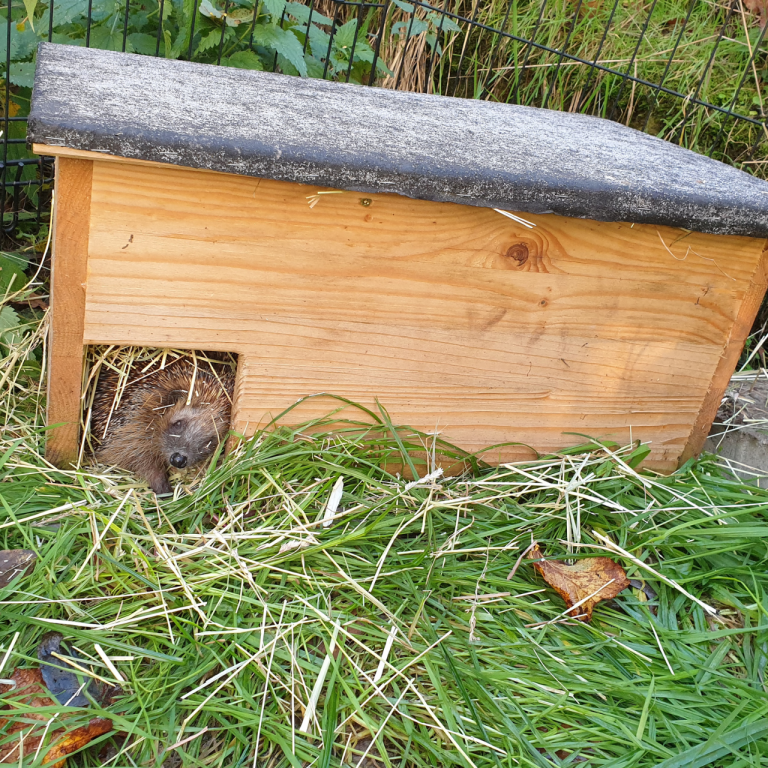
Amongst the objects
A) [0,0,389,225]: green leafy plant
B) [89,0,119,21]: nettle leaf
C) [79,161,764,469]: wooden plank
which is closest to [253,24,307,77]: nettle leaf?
[0,0,389,225]: green leafy plant

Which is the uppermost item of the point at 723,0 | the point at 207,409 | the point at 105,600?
the point at 723,0

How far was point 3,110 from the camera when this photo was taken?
3.16m

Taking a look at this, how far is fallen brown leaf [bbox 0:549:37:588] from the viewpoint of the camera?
167 centimetres

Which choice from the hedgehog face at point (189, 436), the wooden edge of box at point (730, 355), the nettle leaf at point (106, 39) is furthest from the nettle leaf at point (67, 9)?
the wooden edge of box at point (730, 355)

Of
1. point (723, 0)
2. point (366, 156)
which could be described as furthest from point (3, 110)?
point (723, 0)

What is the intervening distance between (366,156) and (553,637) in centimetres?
120

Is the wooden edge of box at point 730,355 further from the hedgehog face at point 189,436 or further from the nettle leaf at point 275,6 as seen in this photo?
the nettle leaf at point 275,6

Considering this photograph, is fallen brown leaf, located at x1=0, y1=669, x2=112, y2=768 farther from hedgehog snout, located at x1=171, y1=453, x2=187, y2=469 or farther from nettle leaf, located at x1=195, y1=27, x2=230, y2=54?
nettle leaf, located at x1=195, y1=27, x2=230, y2=54

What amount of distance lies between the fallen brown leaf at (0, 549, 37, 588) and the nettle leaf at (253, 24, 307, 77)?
198 centimetres

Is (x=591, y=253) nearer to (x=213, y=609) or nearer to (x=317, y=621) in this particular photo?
(x=317, y=621)

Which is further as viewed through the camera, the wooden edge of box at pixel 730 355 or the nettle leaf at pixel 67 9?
the nettle leaf at pixel 67 9

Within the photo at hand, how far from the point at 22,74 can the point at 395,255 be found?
6.07 ft

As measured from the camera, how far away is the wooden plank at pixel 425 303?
72.9 inches

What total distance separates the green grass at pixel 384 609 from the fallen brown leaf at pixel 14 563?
38 mm
